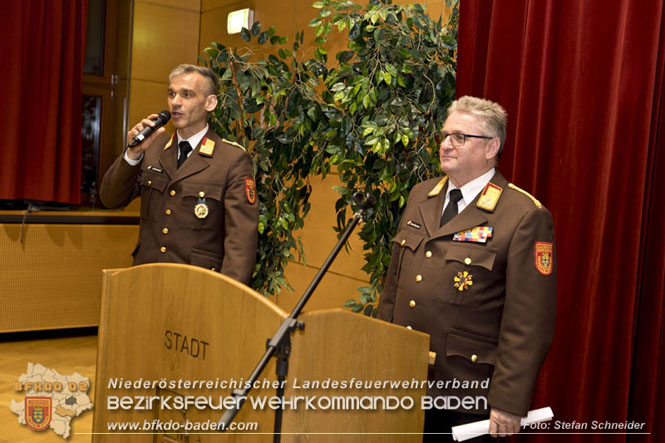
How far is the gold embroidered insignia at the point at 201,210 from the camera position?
2.52 m

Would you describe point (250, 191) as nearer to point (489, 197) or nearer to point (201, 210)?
point (201, 210)

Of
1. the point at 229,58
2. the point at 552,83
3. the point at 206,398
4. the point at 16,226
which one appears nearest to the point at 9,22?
the point at 16,226

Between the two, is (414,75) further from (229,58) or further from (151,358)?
(151,358)

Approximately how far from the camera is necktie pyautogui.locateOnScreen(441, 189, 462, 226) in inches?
78.4

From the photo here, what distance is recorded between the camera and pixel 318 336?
55.0 inches

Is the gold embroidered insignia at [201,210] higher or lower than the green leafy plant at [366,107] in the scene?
lower

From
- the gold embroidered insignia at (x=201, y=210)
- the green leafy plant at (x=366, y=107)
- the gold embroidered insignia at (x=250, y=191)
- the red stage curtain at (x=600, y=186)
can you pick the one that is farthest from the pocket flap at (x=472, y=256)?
the gold embroidered insignia at (x=201, y=210)

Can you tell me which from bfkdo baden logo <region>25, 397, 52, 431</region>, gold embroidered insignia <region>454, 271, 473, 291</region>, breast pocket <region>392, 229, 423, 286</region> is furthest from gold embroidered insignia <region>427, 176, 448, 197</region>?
bfkdo baden logo <region>25, 397, 52, 431</region>

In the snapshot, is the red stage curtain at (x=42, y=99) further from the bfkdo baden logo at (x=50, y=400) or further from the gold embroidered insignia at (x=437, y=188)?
the gold embroidered insignia at (x=437, y=188)

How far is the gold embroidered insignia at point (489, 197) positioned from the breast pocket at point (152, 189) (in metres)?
1.21

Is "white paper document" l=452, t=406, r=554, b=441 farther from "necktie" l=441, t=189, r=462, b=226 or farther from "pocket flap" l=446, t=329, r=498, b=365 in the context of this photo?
"necktie" l=441, t=189, r=462, b=226

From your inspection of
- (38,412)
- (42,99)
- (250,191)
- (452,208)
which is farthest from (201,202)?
(42,99)

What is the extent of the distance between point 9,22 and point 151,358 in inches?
157

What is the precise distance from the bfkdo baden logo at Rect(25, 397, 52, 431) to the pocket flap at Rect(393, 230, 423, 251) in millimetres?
2203
